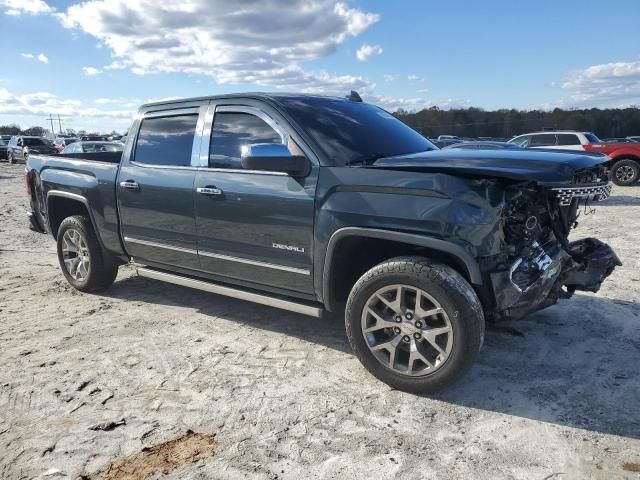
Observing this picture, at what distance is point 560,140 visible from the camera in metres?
16.4

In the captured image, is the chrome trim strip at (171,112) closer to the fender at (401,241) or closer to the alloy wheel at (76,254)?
the alloy wheel at (76,254)

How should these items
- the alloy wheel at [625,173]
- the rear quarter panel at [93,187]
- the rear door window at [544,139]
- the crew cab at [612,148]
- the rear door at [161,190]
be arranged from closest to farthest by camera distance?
the rear door at [161,190], the rear quarter panel at [93,187], the crew cab at [612,148], the alloy wheel at [625,173], the rear door window at [544,139]

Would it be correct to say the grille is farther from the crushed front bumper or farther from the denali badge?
the denali badge

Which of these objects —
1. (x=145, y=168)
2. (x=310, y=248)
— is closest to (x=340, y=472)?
(x=310, y=248)

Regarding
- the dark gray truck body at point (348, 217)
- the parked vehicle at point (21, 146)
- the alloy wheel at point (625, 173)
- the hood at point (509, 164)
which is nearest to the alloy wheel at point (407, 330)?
the dark gray truck body at point (348, 217)

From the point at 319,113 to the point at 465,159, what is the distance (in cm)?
131

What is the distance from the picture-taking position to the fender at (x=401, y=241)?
311cm

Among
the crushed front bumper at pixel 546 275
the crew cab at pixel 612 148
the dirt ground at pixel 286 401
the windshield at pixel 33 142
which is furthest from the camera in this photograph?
the windshield at pixel 33 142

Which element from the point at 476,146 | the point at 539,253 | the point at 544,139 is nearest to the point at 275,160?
the point at 539,253

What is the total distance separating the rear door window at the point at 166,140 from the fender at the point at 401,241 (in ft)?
5.48

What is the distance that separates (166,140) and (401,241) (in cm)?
259

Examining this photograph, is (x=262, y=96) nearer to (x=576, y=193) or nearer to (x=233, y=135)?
(x=233, y=135)

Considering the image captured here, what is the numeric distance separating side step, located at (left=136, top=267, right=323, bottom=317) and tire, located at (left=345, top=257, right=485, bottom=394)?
0.41 meters

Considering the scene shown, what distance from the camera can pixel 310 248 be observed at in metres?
3.71
